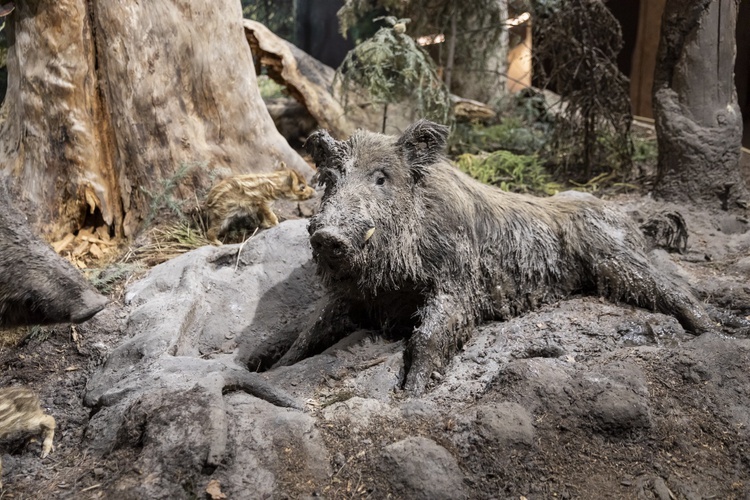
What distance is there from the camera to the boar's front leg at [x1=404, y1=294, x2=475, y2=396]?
3.27 meters

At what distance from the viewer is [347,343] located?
3.68m

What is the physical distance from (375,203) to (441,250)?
0.48 m

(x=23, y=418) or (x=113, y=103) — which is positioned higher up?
(x=113, y=103)

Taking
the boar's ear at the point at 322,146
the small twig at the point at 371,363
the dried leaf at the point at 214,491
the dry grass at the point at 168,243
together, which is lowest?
the small twig at the point at 371,363

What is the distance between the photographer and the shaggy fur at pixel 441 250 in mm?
3305

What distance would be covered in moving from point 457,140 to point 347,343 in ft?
13.2

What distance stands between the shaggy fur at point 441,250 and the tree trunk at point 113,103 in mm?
2033

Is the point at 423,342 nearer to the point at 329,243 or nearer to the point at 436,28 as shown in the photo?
the point at 329,243

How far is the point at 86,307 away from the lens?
325 cm

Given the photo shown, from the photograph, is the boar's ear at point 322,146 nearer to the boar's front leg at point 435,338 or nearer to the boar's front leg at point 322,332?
the boar's front leg at point 322,332

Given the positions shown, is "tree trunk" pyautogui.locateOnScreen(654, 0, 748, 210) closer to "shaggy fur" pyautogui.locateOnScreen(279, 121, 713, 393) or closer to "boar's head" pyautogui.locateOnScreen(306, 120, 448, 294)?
"shaggy fur" pyautogui.locateOnScreen(279, 121, 713, 393)

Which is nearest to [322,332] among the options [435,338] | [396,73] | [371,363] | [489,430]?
[371,363]

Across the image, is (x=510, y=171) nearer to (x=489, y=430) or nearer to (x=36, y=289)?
(x=489, y=430)

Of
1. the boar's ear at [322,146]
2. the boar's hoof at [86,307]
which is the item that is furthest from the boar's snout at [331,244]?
the boar's hoof at [86,307]
